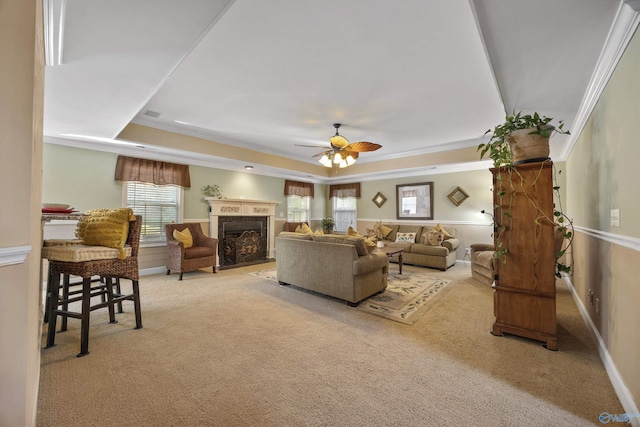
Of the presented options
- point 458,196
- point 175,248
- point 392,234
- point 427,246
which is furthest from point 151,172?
point 458,196

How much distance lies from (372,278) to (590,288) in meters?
2.17

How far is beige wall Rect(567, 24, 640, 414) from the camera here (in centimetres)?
152

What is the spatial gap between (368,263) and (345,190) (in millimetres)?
5133

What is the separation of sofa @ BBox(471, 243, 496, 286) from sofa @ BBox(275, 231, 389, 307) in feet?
5.56

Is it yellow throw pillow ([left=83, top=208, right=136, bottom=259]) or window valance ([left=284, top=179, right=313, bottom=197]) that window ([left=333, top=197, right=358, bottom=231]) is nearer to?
window valance ([left=284, top=179, right=313, bottom=197])

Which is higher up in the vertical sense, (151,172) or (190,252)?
(151,172)

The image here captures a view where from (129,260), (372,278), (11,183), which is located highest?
(11,183)

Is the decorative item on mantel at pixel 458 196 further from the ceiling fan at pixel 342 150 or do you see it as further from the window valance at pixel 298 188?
the window valance at pixel 298 188

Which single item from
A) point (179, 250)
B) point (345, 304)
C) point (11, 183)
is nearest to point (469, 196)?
point (345, 304)

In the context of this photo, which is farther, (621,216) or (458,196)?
(458,196)

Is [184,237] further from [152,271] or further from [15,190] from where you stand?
[15,190]

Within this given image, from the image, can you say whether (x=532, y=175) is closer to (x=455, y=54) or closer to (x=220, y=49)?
(x=455, y=54)

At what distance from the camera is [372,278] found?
11.3 ft

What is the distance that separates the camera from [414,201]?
22.6ft
